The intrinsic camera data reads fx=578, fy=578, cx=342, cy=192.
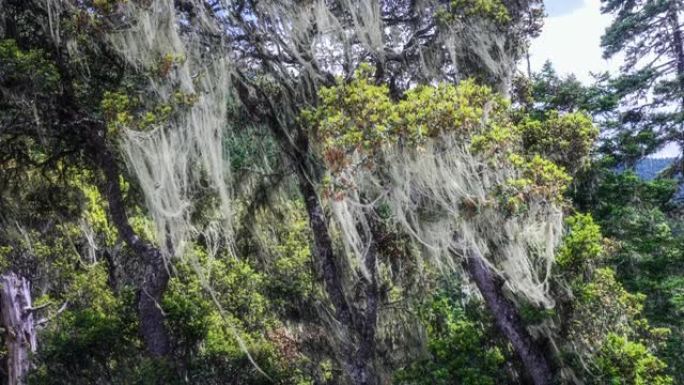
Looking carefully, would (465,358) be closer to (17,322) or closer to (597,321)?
(597,321)

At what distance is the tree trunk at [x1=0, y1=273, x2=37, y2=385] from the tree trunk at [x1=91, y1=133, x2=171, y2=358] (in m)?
2.34

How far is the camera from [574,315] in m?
5.79

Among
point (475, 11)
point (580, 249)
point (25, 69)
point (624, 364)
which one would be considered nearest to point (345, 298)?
point (580, 249)

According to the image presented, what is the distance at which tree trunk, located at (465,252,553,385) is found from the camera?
→ 6.18 metres

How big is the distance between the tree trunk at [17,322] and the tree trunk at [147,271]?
2336 mm

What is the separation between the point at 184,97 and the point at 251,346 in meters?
3.91

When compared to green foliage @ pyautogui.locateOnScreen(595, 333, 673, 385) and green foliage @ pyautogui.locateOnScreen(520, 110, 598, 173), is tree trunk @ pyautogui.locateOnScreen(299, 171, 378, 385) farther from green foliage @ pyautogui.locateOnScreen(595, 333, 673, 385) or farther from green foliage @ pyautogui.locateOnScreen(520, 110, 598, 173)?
green foliage @ pyautogui.locateOnScreen(595, 333, 673, 385)

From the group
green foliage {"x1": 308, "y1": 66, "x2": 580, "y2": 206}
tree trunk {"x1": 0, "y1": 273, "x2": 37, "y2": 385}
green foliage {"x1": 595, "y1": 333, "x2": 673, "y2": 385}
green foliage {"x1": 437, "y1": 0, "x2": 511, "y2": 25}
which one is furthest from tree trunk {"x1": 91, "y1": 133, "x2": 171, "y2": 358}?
green foliage {"x1": 595, "y1": 333, "x2": 673, "y2": 385}

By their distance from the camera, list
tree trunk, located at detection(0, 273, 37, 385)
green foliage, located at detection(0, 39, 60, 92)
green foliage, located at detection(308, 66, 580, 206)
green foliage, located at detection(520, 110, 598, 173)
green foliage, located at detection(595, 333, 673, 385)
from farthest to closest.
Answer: tree trunk, located at detection(0, 273, 37, 385)
green foliage, located at detection(520, 110, 598, 173)
green foliage, located at detection(595, 333, 673, 385)
green foliage, located at detection(0, 39, 60, 92)
green foliage, located at detection(308, 66, 580, 206)

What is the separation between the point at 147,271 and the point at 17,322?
9.27 ft

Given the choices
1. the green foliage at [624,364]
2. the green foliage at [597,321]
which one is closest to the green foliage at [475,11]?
the green foliage at [597,321]

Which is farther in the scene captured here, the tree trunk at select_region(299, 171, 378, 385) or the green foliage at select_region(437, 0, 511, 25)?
the tree trunk at select_region(299, 171, 378, 385)

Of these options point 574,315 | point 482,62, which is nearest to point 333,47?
point 482,62

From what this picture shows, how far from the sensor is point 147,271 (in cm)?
639
